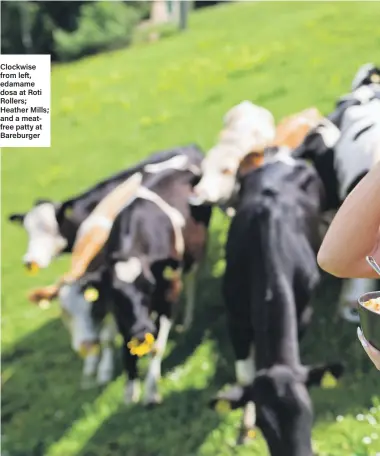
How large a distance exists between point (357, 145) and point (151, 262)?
3.49ft

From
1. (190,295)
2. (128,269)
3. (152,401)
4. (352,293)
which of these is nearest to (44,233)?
(190,295)

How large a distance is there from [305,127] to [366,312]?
3138mm

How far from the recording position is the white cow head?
Answer: 3.89m

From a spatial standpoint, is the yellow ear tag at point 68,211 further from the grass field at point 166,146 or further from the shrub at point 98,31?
the shrub at point 98,31

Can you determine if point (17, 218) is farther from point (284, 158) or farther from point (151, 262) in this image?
point (284, 158)

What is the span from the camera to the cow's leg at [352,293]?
3.58m

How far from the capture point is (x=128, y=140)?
17.6 ft

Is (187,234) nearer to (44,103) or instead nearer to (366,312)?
(44,103)

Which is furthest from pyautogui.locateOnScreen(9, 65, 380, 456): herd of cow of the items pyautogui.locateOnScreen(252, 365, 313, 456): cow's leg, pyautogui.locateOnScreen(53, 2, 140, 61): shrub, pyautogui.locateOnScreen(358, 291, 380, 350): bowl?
pyautogui.locateOnScreen(53, 2, 140, 61): shrub

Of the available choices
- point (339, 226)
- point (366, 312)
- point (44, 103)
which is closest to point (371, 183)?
point (339, 226)

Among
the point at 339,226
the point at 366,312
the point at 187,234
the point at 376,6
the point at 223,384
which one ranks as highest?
the point at 376,6

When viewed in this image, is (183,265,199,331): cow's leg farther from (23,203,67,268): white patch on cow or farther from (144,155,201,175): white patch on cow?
(23,203,67,268): white patch on cow

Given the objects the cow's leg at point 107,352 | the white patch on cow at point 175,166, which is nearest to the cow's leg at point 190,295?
the cow's leg at point 107,352

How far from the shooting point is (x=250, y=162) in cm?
407
